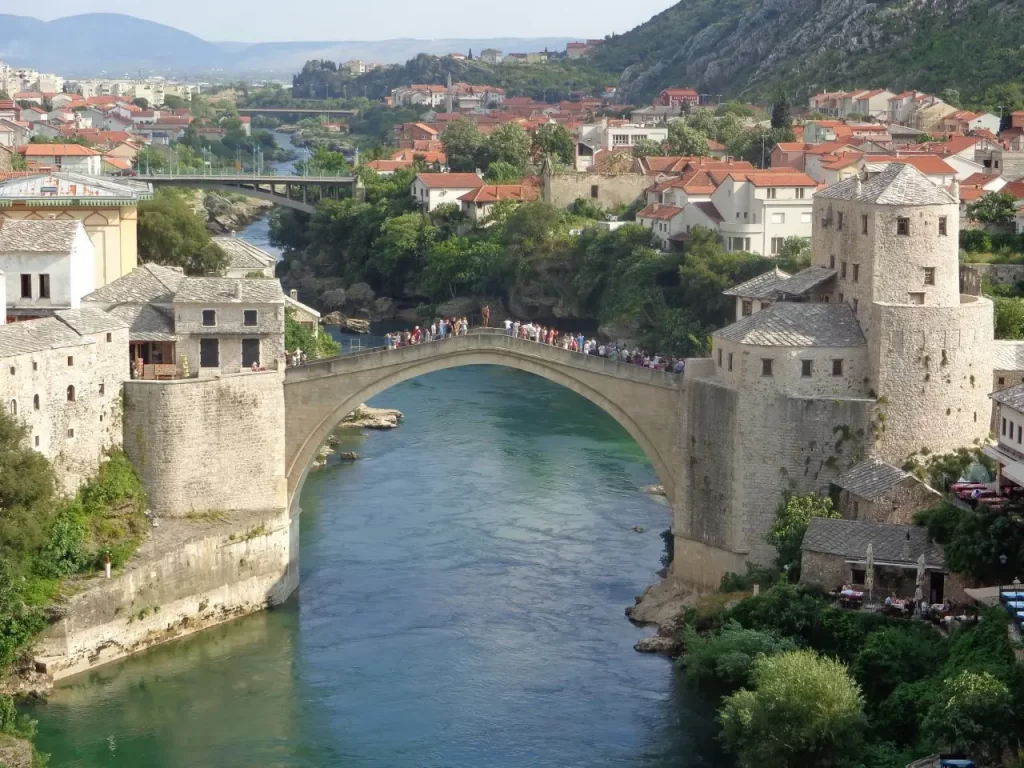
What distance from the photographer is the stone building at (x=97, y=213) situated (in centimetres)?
4912

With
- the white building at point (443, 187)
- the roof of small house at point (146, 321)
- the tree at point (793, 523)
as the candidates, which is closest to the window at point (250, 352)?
the roof of small house at point (146, 321)

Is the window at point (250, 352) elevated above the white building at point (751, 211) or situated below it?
below

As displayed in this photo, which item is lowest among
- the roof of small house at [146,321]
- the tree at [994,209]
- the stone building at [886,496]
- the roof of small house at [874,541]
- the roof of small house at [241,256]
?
the roof of small house at [874,541]

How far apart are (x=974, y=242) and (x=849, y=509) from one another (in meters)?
25.1

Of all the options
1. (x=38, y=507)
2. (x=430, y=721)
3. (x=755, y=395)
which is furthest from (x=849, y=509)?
(x=38, y=507)

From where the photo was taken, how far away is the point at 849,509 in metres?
39.2

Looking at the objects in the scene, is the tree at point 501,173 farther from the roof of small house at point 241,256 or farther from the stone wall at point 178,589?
the stone wall at point 178,589

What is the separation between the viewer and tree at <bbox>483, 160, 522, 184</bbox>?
3686 inches

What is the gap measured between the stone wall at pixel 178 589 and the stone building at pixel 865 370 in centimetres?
1007

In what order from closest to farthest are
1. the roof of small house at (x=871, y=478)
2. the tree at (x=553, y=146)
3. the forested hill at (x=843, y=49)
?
the roof of small house at (x=871, y=478), the tree at (x=553, y=146), the forested hill at (x=843, y=49)

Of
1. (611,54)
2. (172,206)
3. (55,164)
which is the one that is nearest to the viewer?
(172,206)

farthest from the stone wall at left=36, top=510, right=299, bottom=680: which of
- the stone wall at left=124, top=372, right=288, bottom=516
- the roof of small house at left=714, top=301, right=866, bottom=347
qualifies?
the roof of small house at left=714, top=301, right=866, bottom=347

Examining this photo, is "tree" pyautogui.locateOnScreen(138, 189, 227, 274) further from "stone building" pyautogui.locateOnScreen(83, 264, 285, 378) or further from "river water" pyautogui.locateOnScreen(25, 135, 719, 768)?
"stone building" pyautogui.locateOnScreen(83, 264, 285, 378)

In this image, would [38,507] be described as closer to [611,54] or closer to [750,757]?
[750,757]
